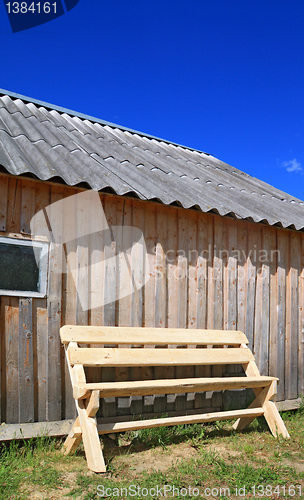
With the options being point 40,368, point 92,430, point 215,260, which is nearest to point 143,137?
point 215,260

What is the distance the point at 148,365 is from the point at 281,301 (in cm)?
257

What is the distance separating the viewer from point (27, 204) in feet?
14.1

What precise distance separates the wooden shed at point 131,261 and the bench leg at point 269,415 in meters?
0.48

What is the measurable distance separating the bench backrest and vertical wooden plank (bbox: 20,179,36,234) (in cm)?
109

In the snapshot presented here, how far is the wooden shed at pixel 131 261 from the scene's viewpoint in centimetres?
416

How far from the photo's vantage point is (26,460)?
3768 mm

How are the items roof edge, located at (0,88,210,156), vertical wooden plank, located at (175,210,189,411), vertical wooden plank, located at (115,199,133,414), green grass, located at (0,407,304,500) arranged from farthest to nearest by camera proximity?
roof edge, located at (0,88,210,156) → vertical wooden plank, located at (175,210,189,411) → vertical wooden plank, located at (115,199,133,414) → green grass, located at (0,407,304,500)

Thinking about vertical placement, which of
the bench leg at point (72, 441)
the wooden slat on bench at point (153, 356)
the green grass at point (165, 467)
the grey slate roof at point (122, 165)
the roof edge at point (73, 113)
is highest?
the roof edge at point (73, 113)

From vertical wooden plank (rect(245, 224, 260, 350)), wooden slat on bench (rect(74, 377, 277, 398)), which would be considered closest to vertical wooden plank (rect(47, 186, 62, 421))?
wooden slat on bench (rect(74, 377, 277, 398))

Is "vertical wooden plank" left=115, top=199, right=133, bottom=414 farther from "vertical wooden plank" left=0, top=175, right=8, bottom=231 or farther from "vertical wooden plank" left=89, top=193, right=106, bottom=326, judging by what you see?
"vertical wooden plank" left=0, top=175, right=8, bottom=231

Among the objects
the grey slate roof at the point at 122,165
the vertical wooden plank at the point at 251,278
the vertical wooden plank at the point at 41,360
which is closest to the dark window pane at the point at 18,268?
the vertical wooden plank at the point at 41,360

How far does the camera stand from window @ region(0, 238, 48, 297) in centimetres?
411

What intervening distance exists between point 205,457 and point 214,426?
1.04 m

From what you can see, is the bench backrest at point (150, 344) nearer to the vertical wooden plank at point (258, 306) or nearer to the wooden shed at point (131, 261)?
the wooden shed at point (131, 261)
